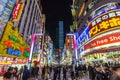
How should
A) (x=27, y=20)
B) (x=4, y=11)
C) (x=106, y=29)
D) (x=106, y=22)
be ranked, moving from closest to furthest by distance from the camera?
1. (x=4, y=11)
2. (x=106, y=29)
3. (x=106, y=22)
4. (x=27, y=20)

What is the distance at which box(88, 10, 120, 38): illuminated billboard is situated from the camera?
3161 centimetres

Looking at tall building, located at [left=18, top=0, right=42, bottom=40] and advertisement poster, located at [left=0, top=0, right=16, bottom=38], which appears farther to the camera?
tall building, located at [left=18, top=0, right=42, bottom=40]

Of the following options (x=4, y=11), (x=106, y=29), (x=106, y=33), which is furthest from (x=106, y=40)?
(x=4, y=11)

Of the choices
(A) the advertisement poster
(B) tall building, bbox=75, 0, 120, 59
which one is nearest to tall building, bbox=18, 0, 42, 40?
(A) the advertisement poster

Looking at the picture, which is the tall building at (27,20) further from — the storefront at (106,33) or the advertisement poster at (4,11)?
the storefront at (106,33)

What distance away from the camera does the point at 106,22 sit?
33.8 m

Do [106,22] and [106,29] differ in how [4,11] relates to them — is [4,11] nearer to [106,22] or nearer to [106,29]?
[106,29]

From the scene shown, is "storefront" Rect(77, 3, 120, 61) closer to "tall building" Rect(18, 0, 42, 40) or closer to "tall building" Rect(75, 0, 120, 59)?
"tall building" Rect(75, 0, 120, 59)

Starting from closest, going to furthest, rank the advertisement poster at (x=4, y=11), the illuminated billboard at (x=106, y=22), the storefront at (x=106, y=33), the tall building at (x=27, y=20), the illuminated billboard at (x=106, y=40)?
1. the advertisement poster at (x=4, y=11)
2. the illuminated billboard at (x=106, y=40)
3. the storefront at (x=106, y=33)
4. the illuminated billboard at (x=106, y=22)
5. the tall building at (x=27, y=20)

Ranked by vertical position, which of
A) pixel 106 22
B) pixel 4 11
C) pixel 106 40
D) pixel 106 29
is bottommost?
pixel 106 40

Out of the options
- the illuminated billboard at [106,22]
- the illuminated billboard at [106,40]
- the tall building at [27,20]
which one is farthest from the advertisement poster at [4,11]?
the illuminated billboard at [106,40]

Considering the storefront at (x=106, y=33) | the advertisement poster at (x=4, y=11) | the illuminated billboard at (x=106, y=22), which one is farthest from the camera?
the illuminated billboard at (x=106, y=22)

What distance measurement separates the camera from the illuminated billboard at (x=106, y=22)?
31.6 m

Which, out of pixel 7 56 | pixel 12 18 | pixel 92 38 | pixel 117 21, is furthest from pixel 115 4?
pixel 7 56
